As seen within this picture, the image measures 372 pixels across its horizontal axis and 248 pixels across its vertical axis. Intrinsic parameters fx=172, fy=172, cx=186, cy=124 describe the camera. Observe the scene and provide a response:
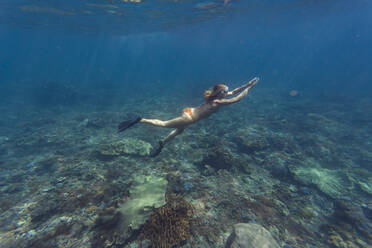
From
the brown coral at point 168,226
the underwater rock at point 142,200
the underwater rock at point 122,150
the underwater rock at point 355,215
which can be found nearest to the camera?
the brown coral at point 168,226

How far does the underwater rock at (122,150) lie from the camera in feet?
28.9

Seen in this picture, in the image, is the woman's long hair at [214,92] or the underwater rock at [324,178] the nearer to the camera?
the woman's long hair at [214,92]

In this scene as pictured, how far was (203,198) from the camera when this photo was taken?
565 cm

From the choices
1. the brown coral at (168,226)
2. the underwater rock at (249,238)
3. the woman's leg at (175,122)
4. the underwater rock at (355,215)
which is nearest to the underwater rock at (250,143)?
the underwater rock at (355,215)

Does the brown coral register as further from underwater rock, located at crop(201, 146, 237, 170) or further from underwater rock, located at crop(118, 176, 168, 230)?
underwater rock, located at crop(201, 146, 237, 170)

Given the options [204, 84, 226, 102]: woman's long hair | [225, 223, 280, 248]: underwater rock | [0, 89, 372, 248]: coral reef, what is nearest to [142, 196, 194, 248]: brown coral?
[0, 89, 372, 248]: coral reef

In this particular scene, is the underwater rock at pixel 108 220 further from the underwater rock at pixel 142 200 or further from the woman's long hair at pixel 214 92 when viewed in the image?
the woman's long hair at pixel 214 92

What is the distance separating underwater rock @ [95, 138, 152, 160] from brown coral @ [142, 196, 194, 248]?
5039mm

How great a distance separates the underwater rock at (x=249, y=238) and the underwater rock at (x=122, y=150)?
6.12 metres

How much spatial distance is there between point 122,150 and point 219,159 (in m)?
5.00

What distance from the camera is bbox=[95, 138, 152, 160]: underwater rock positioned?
8.80m

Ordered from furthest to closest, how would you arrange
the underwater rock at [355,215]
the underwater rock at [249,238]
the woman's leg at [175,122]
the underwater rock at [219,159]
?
the underwater rock at [219,159], the woman's leg at [175,122], the underwater rock at [355,215], the underwater rock at [249,238]

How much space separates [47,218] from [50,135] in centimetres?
992

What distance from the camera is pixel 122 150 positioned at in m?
9.04
